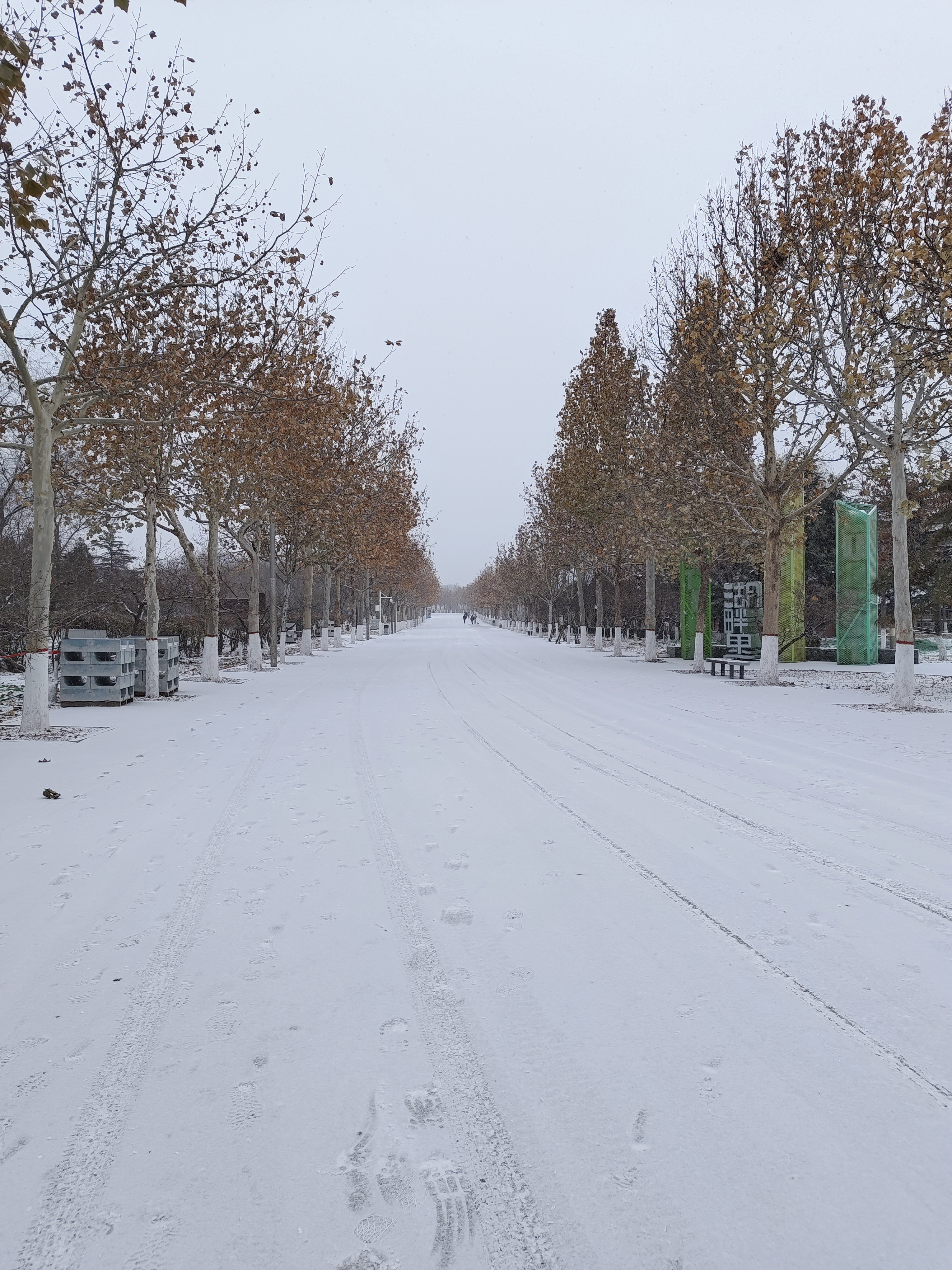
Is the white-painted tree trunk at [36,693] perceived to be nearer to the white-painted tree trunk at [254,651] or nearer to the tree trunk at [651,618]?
the white-painted tree trunk at [254,651]

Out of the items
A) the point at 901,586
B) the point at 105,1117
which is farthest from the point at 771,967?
the point at 901,586

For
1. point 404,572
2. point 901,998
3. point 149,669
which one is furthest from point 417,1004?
point 404,572

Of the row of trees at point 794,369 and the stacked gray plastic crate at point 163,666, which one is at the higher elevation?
the row of trees at point 794,369

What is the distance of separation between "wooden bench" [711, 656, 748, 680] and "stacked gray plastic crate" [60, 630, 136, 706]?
13.8 metres

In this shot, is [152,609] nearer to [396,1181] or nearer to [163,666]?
[163,666]

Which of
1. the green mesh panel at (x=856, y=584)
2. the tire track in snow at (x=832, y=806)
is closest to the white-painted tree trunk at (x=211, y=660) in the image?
the tire track in snow at (x=832, y=806)

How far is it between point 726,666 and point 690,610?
5218 mm

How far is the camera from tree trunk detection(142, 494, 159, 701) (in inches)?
630

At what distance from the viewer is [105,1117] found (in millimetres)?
2668

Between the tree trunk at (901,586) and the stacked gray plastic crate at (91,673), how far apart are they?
44.7 ft

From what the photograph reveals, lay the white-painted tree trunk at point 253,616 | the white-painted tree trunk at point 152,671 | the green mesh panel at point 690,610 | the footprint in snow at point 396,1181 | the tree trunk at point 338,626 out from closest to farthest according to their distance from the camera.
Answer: the footprint in snow at point 396,1181 < the white-painted tree trunk at point 152,671 < the white-painted tree trunk at point 253,616 < the green mesh panel at point 690,610 < the tree trunk at point 338,626

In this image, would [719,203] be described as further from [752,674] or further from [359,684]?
[359,684]

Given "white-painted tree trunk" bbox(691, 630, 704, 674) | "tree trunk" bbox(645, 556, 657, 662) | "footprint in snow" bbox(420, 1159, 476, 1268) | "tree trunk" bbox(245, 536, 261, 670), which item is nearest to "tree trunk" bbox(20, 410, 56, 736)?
"footprint in snow" bbox(420, 1159, 476, 1268)

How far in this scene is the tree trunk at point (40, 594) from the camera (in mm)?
11555
